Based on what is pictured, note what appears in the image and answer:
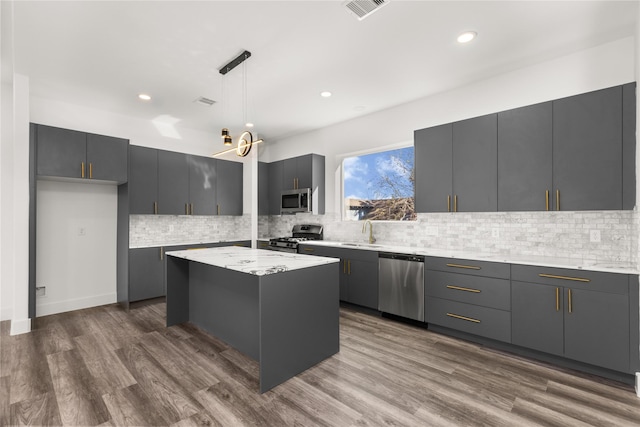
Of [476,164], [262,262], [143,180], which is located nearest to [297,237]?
[143,180]

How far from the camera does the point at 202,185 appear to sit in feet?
17.6

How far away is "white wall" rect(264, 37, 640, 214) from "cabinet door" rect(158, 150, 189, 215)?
2150mm

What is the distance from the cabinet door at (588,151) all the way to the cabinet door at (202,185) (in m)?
4.91

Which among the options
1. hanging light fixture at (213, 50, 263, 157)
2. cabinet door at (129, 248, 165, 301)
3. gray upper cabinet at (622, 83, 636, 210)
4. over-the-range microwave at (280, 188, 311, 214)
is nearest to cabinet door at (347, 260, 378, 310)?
over-the-range microwave at (280, 188, 311, 214)

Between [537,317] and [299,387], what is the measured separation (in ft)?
7.14

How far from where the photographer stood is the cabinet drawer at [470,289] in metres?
2.92

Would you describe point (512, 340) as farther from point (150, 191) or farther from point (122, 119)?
point (122, 119)

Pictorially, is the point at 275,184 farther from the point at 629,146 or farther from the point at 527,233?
the point at 629,146

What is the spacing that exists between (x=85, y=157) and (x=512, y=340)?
5.38m

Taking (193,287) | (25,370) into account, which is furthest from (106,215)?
(25,370)

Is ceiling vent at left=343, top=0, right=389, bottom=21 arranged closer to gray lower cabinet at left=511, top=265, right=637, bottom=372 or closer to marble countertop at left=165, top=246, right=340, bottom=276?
marble countertop at left=165, top=246, right=340, bottom=276

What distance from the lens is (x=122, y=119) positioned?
472cm

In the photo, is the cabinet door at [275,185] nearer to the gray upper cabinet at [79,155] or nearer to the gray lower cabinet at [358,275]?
the gray lower cabinet at [358,275]

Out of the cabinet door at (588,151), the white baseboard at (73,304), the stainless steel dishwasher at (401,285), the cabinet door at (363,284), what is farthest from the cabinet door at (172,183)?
the cabinet door at (588,151)
